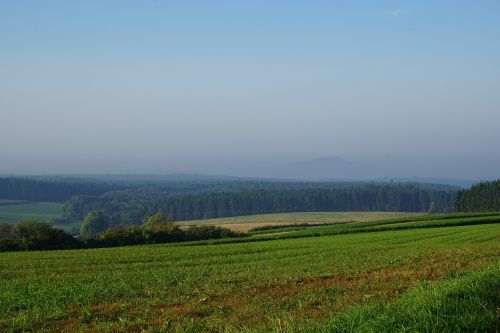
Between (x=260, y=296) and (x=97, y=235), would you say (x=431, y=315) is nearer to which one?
(x=260, y=296)

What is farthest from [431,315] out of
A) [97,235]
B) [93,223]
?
[93,223]

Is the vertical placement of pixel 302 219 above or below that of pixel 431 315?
below

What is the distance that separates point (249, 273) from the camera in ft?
76.5

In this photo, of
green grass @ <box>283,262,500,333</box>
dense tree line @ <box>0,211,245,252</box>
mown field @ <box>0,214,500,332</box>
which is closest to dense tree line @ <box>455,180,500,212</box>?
dense tree line @ <box>0,211,245,252</box>

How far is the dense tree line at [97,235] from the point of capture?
5631 cm

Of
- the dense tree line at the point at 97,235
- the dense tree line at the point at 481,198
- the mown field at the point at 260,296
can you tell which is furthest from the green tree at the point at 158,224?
the dense tree line at the point at 481,198

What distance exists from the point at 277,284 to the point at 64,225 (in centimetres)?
16255

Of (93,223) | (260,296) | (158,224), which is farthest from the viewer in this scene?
(93,223)

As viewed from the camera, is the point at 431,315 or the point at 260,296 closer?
the point at 431,315

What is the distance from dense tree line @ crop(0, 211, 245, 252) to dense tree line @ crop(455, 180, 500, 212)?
89.5m

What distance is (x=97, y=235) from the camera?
6794 cm

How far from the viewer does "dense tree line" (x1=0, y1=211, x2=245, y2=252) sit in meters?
56.3

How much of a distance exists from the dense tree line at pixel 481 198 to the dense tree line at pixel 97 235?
89.5 m

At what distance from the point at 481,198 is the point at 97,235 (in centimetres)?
10763
